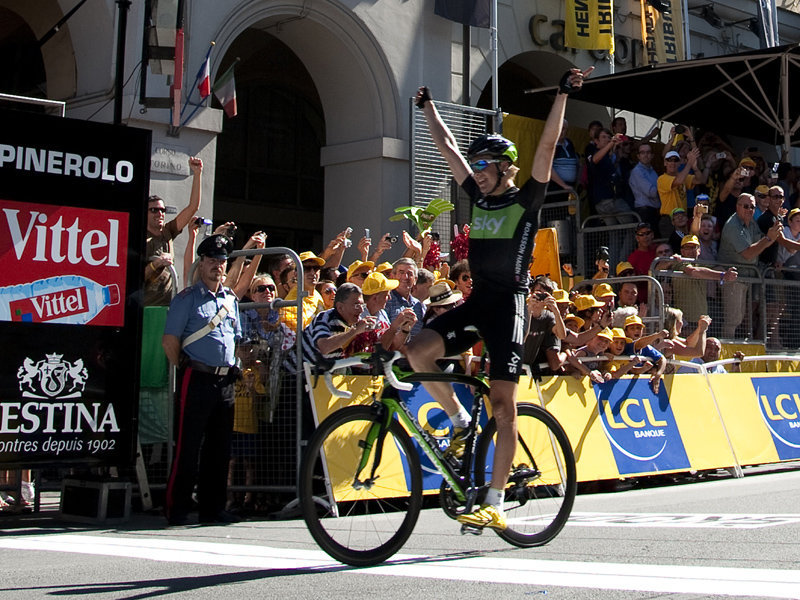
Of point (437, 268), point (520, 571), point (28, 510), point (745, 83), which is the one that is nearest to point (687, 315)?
point (437, 268)

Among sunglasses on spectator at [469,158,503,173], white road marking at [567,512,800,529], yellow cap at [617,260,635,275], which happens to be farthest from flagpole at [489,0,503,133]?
sunglasses on spectator at [469,158,503,173]

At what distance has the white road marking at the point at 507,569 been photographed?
A: 198 inches

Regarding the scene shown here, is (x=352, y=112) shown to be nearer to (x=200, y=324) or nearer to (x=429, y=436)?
(x=200, y=324)

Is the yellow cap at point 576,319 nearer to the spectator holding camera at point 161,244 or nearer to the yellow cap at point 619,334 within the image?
the yellow cap at point 619,334

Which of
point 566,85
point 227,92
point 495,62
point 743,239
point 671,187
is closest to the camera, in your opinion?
point 566,85

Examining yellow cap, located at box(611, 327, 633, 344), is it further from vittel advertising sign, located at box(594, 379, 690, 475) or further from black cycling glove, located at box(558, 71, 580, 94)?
black cycling glove, located at box(558, 71, 580, 94)

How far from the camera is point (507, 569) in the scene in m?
5.74

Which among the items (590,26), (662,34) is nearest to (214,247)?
(590,26)

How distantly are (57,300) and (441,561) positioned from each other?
158 inches

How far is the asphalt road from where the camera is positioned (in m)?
5.13

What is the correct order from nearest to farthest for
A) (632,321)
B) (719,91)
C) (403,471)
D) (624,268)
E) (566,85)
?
(403,471) → (566,85) → (632,321) → (624,268) → (719,91)

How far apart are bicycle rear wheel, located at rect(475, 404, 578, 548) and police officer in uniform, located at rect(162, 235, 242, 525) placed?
9.93ft

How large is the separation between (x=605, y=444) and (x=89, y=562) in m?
5.91

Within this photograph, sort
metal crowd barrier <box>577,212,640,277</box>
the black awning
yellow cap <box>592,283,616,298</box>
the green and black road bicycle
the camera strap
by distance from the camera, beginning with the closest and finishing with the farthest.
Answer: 1. the green and black road bicycle
2. the camera strap
3. yellow cap <box>592,283,616,298</box>
4. metal crowd barrier <box>577,212,640,277</box>
5. the black awning
